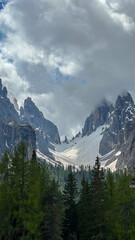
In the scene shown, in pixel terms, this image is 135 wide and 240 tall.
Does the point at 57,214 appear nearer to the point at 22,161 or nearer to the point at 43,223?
the point at 43,223

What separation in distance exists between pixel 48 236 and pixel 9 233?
11890mm

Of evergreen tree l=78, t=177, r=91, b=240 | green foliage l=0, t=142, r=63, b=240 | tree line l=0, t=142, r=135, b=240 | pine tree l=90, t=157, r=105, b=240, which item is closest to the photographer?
green foliage l=0, t=142, r=63, b=240

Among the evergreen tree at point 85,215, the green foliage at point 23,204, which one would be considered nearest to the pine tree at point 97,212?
the evergreen tree at point 85,215

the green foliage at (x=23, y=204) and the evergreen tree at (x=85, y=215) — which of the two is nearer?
the green foliage at (x=23, y=204)

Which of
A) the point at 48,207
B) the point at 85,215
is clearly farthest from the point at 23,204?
the point at 85,215

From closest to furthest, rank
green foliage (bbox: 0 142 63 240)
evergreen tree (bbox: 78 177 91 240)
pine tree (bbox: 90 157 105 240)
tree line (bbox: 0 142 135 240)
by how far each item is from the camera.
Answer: green foliage (bbox: 0 142 63 240) → tree line (bbox: 0 142 135 240) → pine tree (bbox: 90 157 105 240) → evergreen tree (bbox: 78 177 91 240)

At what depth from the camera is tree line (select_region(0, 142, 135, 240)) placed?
47875 millimetres

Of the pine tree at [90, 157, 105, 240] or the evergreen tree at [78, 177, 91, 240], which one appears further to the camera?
the evergreen tree at [78, 177, 91, 240]

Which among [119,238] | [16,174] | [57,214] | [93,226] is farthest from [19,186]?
[119,238]

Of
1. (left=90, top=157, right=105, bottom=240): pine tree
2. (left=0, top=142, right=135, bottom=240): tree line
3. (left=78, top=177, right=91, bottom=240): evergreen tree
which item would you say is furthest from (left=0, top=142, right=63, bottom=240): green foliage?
(left=90, top=157, right=105, bottom=240): pine tree

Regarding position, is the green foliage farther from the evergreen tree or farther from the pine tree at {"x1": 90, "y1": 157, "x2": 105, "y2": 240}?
the pine tree at {"x1": 90, "y1": 157, "x2": 105, "y2": 240}

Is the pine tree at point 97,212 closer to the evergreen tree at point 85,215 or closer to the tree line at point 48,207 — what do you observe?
the tree line at point 48,207

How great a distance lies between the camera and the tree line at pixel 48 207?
47875mm

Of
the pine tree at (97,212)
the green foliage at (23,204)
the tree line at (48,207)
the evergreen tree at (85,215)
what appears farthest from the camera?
the evergreen tree at (85,215)
